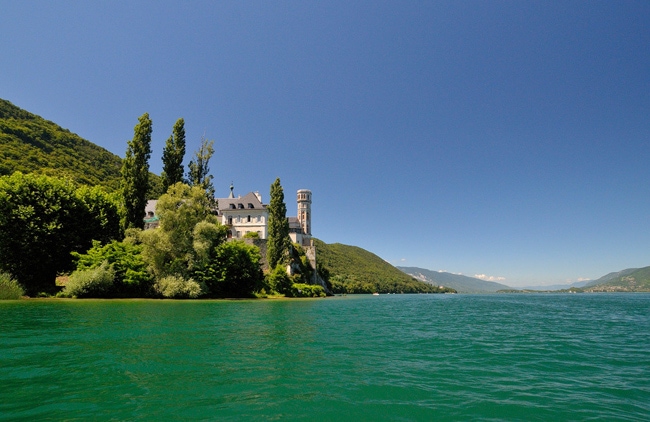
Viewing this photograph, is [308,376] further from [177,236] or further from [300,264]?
[300,264]

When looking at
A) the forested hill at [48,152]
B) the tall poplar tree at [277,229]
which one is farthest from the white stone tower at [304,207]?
the tall poplar tree at [277,229]

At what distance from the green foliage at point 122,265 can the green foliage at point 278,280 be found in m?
19.7

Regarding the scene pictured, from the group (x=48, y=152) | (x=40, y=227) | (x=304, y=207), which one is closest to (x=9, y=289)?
(x=40, y=227)

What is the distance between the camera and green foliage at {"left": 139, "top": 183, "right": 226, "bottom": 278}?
44.1m

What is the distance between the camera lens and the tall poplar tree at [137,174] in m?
47.1

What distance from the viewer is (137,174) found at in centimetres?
4778

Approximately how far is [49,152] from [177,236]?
221 feet

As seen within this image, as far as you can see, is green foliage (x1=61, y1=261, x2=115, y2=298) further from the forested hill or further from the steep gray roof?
the steep gray roof

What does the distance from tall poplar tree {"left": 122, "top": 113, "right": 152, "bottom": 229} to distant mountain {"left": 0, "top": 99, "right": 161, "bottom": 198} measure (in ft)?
59.8

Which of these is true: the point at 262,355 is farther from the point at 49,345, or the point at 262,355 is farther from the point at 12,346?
the point at 12,346

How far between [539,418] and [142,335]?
1512 centimetres

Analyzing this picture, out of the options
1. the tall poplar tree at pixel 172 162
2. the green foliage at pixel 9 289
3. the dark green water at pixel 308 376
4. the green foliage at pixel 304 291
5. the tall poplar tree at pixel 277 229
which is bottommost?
the dark green water at pixel 308 376

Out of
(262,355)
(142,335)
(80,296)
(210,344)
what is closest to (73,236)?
(80,296)

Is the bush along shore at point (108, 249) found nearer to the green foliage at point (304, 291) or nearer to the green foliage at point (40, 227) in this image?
the green foliage at point (40, 227)
